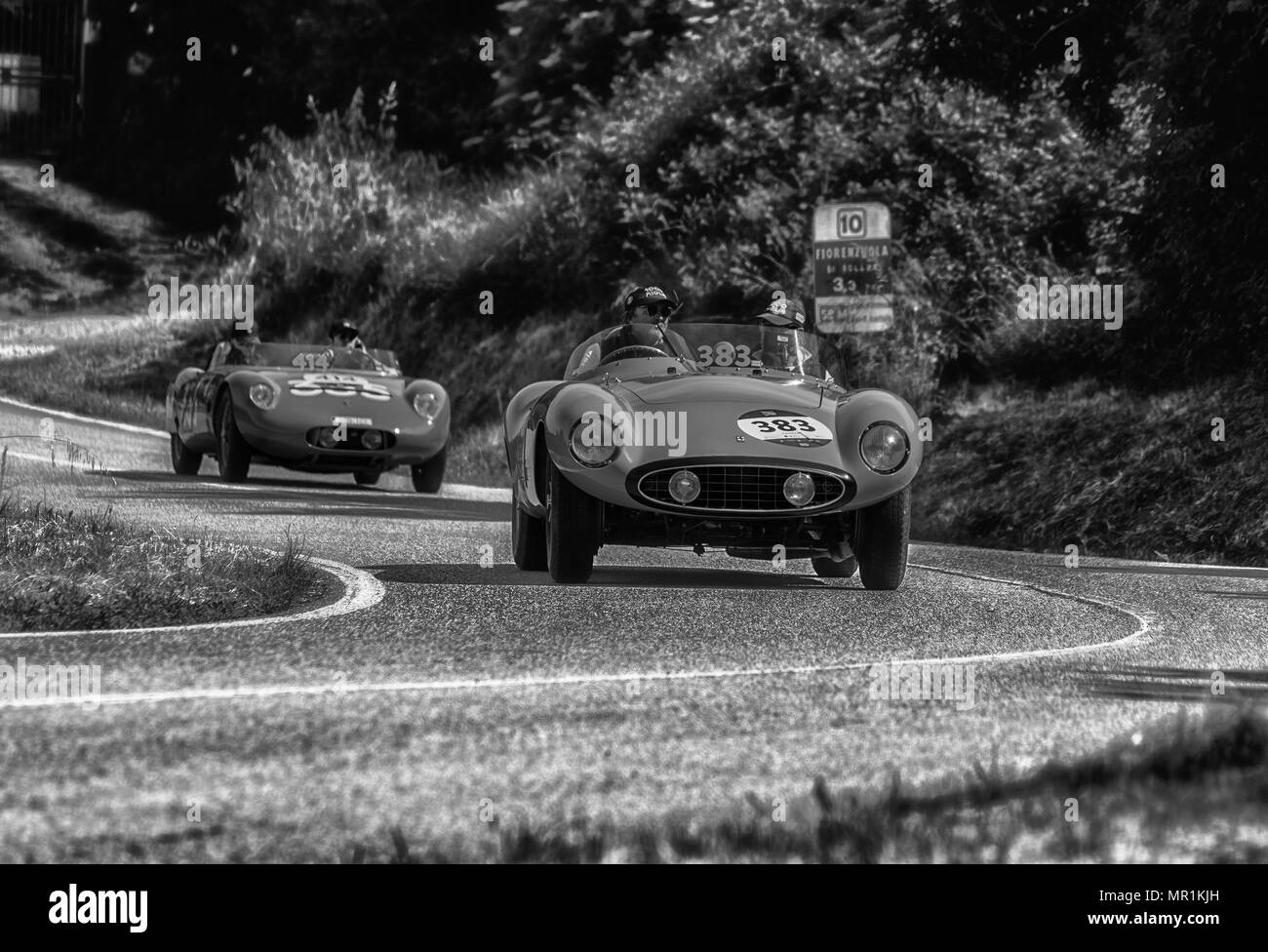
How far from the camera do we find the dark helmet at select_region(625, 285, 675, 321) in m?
12.3

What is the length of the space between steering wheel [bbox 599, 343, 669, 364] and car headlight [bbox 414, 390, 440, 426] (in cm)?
692

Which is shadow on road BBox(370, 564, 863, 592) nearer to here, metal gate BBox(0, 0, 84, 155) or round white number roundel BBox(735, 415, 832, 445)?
round white number roundel BBox(735, 415, 832, 445)

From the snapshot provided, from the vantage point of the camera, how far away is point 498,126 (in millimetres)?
36438

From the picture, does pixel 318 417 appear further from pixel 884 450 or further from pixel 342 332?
pixel 884 450

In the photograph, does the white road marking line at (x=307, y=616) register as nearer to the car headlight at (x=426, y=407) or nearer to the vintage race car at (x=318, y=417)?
the vintage race car at (x=318, y=417)

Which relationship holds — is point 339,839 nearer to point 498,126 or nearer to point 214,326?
point 214,326

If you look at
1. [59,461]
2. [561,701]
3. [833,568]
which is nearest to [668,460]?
[833,568]

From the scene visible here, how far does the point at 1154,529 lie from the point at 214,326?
20825 millimetres

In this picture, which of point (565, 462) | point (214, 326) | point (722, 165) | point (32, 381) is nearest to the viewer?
point (565, 462)

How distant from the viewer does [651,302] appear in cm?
1226

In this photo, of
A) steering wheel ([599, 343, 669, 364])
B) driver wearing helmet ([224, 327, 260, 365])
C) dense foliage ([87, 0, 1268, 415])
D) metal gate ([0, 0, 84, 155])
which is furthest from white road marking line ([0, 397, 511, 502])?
metal gate ([0, 0, 84, 155])

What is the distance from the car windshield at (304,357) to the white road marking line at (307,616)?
320 inches

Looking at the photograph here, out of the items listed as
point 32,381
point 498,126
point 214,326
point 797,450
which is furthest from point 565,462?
point 498,126

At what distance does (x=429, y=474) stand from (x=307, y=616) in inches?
392
